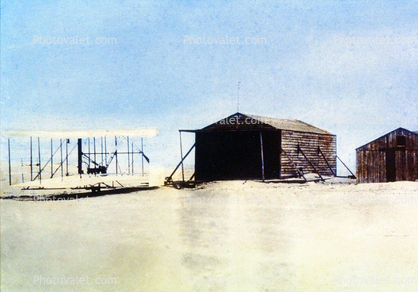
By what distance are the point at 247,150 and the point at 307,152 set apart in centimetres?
524

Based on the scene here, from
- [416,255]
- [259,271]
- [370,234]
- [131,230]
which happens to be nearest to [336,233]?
[370,234]

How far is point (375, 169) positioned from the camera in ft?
92.3

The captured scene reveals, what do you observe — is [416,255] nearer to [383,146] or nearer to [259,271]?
[259,271]

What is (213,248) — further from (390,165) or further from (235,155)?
(390,165)

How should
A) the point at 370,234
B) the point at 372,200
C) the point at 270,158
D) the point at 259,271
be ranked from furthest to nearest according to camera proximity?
the point at 270,158
the point at 372,200
the point at 370,234
the point at 259,271

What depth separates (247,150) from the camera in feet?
82.9

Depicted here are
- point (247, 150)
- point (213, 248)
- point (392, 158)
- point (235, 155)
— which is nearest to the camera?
point (213, 248)

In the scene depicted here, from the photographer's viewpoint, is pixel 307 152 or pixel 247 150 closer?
pixel 247 150

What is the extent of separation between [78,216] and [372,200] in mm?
11322

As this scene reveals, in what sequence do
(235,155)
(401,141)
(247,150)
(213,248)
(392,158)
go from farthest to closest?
(392,158) → (401,141) → (235,155) → (247,150) → (213,248)

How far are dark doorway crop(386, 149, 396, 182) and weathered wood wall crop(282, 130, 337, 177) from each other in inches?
160

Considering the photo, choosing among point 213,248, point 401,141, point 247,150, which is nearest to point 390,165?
point 401,141

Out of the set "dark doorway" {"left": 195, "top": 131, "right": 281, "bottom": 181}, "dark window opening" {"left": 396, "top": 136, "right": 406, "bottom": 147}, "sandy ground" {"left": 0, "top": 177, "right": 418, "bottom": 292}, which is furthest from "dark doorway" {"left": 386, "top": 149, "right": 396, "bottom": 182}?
"sandy ground" {"left": 0, "top": 177, "right": 418, "bottom": 292}

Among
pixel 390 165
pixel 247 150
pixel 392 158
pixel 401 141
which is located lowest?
pixel 390 165
